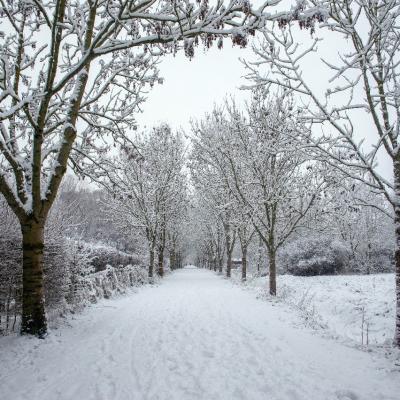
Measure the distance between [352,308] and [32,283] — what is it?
→ 10963mm

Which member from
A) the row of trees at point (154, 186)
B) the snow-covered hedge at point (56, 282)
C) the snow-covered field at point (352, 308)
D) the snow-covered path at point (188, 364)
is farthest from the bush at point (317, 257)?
the snow-covered path at point (188, 364)

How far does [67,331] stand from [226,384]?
4.13 m

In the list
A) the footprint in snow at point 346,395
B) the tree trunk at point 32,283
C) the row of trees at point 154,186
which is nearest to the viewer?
the footprint in snow at point 346,395

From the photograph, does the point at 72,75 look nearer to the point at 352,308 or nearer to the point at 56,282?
the point at 56,282

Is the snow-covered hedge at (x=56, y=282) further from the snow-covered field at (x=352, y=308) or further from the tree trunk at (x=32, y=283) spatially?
the snow-covered field at (x=352, y=308)

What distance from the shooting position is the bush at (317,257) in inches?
942

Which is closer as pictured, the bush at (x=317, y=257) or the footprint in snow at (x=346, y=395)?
the footprint in snow at (x=346, y=395)

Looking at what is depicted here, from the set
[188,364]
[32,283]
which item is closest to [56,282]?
[32,283]

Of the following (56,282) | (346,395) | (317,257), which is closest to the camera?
(346,395)

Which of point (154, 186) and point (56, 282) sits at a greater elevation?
point (154, 186)

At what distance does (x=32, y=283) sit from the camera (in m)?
6.16

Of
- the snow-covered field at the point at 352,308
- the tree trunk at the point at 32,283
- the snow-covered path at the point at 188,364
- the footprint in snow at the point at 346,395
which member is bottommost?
the snow-covered field at the point at 352,308

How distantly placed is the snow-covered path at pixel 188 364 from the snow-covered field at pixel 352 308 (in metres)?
1.67

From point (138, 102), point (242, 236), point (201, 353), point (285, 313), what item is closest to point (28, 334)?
point (201, 353)
